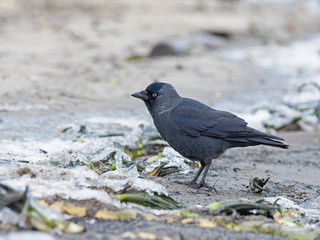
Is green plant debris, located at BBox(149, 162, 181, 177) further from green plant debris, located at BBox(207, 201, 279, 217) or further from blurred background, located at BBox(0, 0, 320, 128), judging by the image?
blurred background, located at BBox(0, 0, 320, 128)

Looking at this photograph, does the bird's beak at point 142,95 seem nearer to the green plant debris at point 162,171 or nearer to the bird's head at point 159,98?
the bird's head at point 159,98

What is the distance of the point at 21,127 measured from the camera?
233 inches

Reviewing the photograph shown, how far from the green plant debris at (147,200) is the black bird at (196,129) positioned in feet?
3.12

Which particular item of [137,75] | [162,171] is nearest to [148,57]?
[137,75]

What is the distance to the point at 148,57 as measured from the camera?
10898mm

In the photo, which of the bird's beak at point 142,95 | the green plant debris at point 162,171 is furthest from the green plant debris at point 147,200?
the bird's beak at point 142,95

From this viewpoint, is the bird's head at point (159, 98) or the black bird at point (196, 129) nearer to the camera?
the black bird at point (196, 129)

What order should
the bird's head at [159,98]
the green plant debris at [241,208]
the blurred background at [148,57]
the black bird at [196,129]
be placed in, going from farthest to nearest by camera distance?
the blurred background at [148,57] < the bird's head at [159,98] < the black bird at [196,129] < the green plant debris at [241,208]

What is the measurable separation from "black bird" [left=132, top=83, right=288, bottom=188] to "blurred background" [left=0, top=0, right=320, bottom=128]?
244 centimetres

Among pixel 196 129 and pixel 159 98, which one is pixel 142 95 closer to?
pixel 159 98

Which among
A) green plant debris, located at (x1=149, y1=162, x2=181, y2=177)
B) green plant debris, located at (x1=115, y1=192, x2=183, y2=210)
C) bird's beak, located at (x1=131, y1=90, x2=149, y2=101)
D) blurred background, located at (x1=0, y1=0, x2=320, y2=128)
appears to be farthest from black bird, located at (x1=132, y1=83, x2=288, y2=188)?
Answer: blurred background, located at (x1=0, y1=0, x2=320, y2=128)

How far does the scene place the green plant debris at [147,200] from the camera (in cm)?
346

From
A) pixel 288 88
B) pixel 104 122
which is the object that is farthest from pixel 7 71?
pixel 288 88

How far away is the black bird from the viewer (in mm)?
4531
